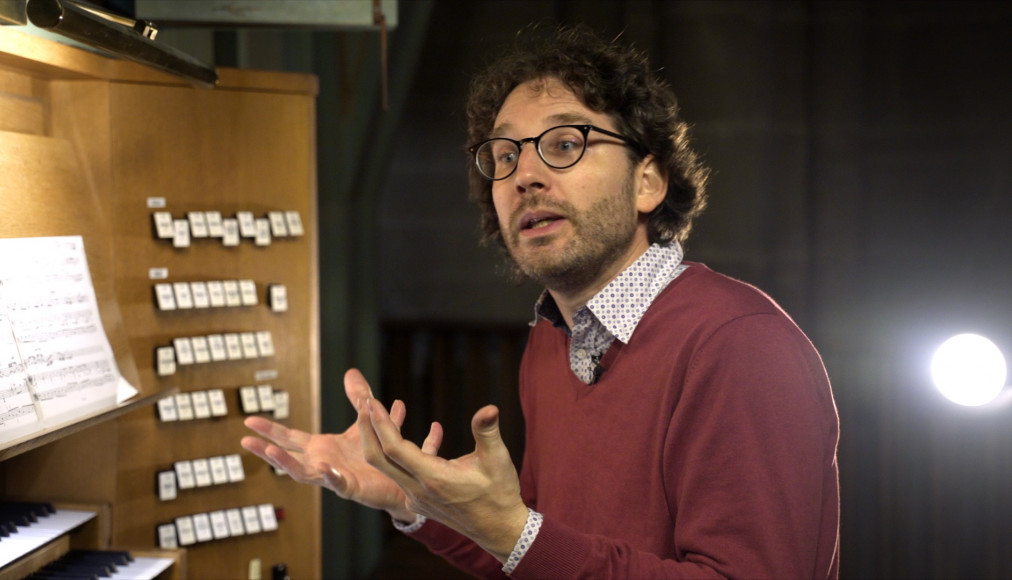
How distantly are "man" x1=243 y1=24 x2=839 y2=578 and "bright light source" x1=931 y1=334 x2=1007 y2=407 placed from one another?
0.93 feet

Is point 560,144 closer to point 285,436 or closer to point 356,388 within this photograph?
point 356,388

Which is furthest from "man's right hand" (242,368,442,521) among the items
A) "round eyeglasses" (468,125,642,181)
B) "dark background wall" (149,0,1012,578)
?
"dark background wall" (149,0,1012,578)

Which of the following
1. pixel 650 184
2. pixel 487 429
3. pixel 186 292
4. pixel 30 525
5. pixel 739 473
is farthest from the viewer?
pixel 186 292

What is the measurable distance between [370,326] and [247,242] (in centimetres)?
134

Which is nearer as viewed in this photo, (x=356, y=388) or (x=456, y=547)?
(x=356, y=388)

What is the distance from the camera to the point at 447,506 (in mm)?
1055

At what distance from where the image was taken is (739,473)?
1138 mm

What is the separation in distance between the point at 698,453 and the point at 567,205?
55 centimetres

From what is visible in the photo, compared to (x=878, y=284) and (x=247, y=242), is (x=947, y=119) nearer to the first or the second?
(x=878, y=284)

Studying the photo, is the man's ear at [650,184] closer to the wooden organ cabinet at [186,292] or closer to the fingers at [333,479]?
the fingers at [333,479]

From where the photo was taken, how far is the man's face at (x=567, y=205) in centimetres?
151

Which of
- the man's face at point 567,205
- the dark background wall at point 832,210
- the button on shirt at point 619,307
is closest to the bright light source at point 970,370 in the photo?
the button on shirt at point 619,307

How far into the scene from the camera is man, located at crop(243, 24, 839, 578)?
43.4 inches

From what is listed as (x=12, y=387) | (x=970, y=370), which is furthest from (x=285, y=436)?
(x=970, y=370)
